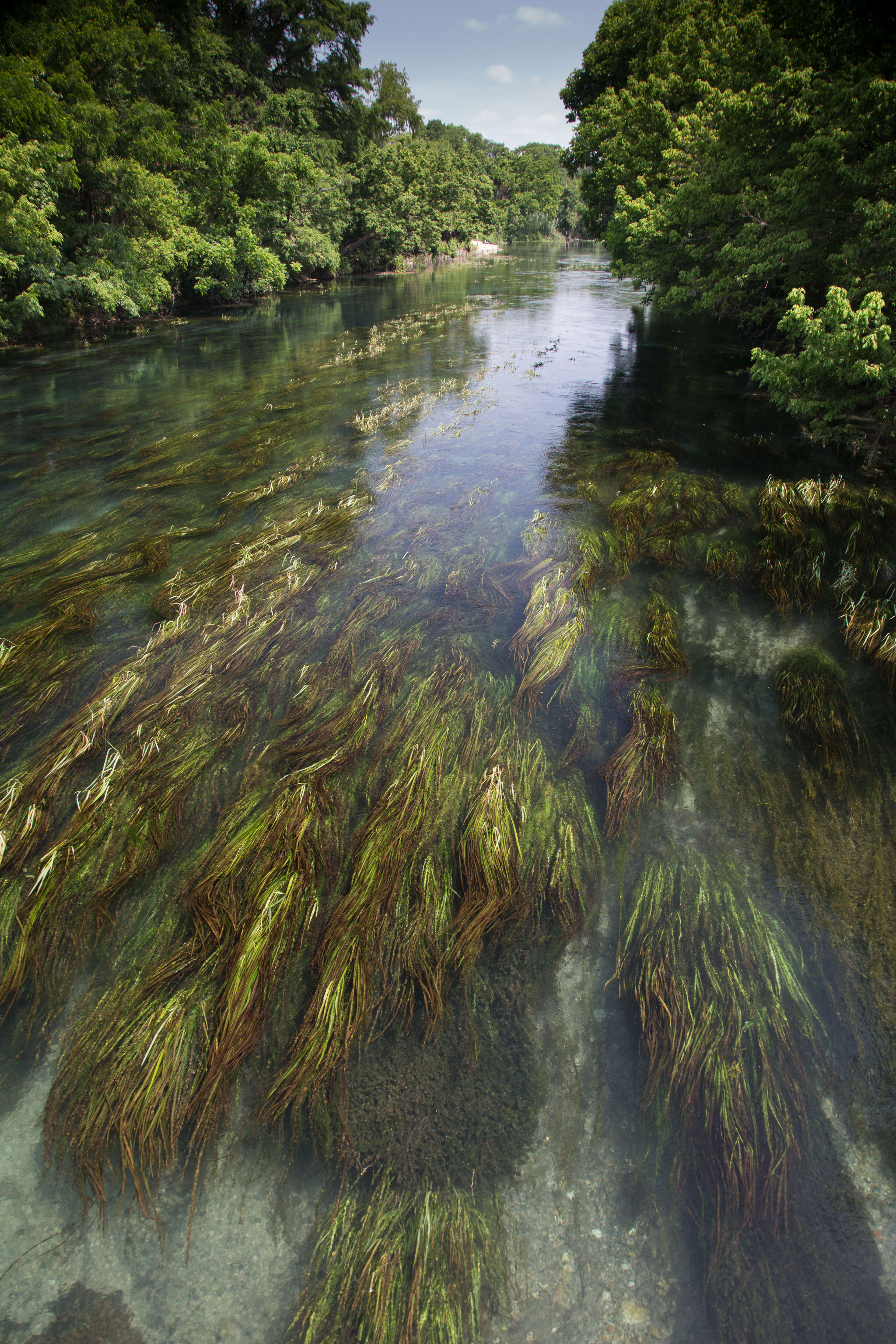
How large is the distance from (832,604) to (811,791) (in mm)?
2592

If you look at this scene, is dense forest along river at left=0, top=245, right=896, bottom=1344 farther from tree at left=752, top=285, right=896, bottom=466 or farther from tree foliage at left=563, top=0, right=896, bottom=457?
tree foliage at left=563, top=0, right=896, bottom=457

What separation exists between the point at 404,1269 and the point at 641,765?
2454 millimetres

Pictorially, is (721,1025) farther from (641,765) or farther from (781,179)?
(781,179)

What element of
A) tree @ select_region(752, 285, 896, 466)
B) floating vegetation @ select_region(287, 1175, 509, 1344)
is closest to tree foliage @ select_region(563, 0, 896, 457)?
tree @ select_region(752, 285, 896, 466)

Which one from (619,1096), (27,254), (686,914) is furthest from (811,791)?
(27,254)

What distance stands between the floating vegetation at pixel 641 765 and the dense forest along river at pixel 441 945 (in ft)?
0.07

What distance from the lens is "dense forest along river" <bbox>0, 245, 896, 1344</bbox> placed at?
173 cm

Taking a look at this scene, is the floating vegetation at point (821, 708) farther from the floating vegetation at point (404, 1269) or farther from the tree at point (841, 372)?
the tree at point (841, 372)

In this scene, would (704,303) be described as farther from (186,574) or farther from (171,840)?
(171,840)

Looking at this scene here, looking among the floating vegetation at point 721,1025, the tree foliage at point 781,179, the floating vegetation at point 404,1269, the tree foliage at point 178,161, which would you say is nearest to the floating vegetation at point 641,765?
the floating vegetation at point 721,1025

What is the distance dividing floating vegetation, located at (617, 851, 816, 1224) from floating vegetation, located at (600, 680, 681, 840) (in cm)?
37

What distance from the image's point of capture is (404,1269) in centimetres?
170

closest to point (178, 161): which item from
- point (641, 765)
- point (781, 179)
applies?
point (781, 179)

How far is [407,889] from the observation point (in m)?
2.77
